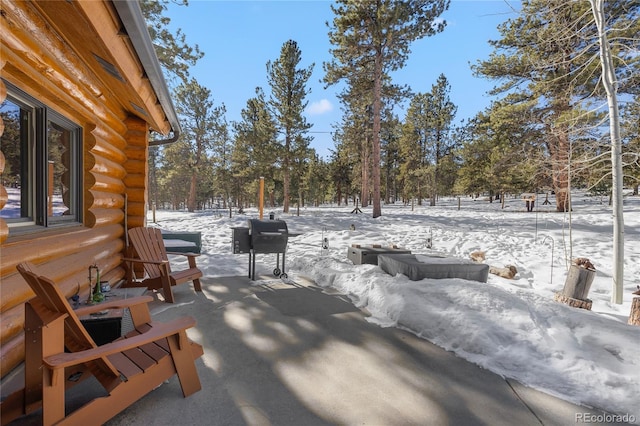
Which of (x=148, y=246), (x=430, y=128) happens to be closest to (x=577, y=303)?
(x=148, y=246)

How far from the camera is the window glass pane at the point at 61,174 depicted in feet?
10.1

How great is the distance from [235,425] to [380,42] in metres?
14.1

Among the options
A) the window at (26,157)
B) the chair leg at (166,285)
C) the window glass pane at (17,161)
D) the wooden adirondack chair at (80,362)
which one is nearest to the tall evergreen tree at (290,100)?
the chair leg at (166,285)

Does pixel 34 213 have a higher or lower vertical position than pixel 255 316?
higher

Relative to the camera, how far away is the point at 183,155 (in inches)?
947

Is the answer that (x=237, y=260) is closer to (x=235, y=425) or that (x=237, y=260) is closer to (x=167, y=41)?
(x=235, y=425)

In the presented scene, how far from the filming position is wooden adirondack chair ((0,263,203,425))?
1471mm

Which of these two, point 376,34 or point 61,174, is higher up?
point 376,34

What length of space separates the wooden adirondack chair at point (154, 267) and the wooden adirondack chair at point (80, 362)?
1.83m

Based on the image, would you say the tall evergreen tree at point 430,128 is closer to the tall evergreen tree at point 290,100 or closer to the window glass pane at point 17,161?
the tall evergreen tree at point 290,100

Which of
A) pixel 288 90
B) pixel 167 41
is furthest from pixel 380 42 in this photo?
pixel 167 41

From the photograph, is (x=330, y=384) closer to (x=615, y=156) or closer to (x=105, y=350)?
(x=105, y=350)

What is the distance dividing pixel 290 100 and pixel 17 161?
16378 mm

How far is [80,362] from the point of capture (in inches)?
56.8
